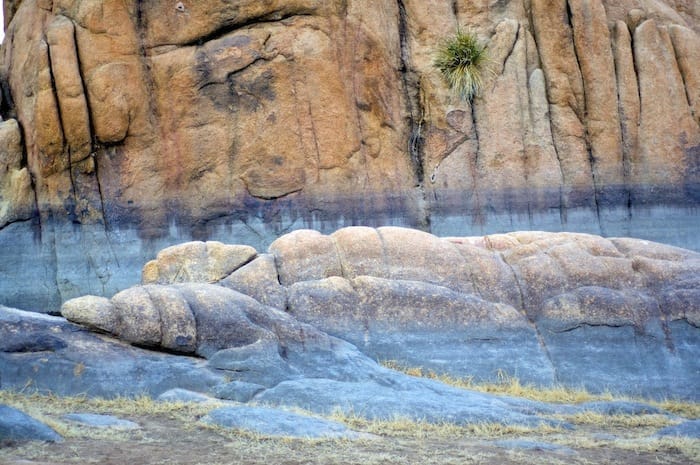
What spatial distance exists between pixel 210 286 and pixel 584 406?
6.67 m

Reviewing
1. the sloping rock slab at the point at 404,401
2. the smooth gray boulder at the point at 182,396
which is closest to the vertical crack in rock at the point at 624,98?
the sloping rock slab at the point at 404,401

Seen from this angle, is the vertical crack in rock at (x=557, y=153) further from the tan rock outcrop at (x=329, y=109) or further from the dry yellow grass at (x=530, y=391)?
the dry yellow grass at (x=530, y=391)

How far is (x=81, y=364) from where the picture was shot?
13797mm

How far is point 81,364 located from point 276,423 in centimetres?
397

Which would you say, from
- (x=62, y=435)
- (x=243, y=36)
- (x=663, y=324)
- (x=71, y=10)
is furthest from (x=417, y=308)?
(x=71, y=10)

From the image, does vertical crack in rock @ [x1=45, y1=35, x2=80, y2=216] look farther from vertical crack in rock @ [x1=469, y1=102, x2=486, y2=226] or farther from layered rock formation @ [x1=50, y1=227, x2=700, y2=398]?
vertical crack in rock @ [x1=469, y1=102, x2=486, y2=226]

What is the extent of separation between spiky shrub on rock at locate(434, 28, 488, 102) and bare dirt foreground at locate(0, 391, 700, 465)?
13.5m

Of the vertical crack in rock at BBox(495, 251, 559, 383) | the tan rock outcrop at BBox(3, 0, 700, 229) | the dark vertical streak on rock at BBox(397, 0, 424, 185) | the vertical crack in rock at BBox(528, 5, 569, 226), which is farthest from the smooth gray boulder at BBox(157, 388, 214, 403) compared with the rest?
the vertical crack in rock at BBox(528, 5, 569, 226)

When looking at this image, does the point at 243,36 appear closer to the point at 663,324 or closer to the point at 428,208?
the point at 428,208

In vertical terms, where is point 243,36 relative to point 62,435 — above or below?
above

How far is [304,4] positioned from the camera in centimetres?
2469

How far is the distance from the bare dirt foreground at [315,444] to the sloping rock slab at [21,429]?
153 millimetres

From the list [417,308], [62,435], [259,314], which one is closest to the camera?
[62,435]

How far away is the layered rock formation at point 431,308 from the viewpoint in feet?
48.5
